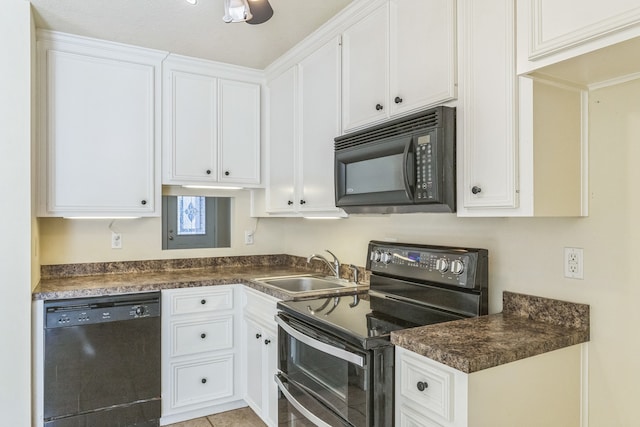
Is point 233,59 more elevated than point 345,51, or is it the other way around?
point 233,59

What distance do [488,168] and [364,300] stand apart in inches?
40.2

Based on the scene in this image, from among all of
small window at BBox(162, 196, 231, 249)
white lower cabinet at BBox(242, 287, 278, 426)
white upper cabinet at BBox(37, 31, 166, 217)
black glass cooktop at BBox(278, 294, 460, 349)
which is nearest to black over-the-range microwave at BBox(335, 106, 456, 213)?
black glass cooktop at BBox(278, 294, 460, 349)

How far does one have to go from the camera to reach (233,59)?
9.57ft

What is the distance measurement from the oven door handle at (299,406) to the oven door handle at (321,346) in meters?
0.30

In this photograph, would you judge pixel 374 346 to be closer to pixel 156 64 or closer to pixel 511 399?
pixel 511 399

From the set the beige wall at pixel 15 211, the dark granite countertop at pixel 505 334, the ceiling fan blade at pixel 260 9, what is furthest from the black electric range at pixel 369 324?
the beige wall at pixel 15 211

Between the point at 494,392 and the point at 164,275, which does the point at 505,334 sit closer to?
the point at 494,392

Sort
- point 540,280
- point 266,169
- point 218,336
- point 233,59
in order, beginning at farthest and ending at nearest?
point 266,169, point 233,59, point 218,336, point 540,280

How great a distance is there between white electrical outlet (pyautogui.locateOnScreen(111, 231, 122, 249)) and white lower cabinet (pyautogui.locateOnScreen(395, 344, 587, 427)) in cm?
229

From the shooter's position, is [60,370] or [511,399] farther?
[60,370]

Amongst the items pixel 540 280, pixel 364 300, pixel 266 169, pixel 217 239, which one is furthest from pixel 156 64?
pixel 540 280

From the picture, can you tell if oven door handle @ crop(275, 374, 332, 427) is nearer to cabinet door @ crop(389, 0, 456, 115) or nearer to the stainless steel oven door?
the stainless steel oven door

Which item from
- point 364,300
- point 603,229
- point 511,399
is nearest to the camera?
point 511,399

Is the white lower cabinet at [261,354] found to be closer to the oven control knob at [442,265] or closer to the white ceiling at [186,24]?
the oven control knob at [442,265]
